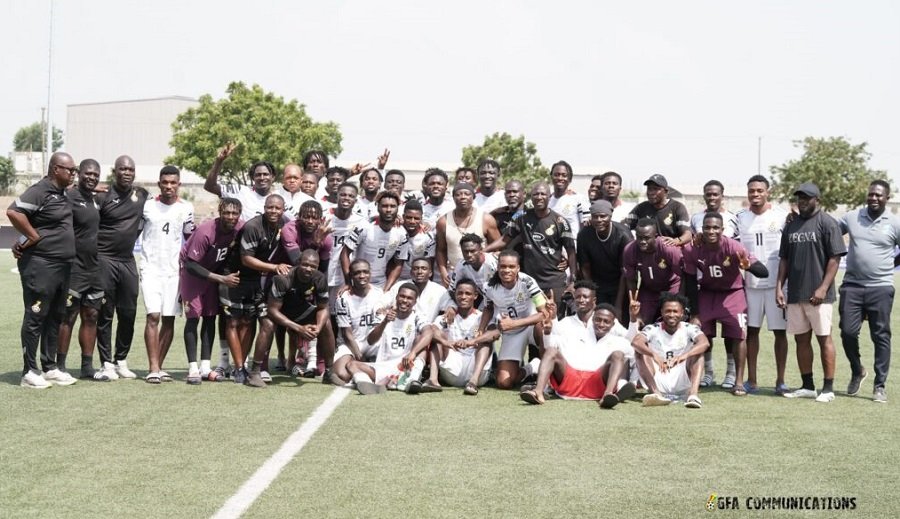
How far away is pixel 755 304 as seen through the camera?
1011cm

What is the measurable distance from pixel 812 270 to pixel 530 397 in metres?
3.07

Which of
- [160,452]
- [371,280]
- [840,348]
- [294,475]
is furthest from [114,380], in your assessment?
[840,348]

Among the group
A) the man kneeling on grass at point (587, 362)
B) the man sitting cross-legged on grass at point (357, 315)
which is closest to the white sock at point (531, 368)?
the man kneeling on grass at point (587, 362)

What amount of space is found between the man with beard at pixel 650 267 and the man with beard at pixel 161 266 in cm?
453

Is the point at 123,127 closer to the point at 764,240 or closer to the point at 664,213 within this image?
the point at 664,213

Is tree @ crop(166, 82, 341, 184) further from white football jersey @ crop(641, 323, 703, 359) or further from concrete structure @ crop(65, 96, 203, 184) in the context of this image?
concrete structure @ crop(65, 96, 203, 184)

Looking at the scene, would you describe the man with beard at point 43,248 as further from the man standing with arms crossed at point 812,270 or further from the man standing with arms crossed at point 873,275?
the man standing with arms crossed at point 873,275

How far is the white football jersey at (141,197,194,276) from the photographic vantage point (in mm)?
10000

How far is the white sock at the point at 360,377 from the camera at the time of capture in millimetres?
9616

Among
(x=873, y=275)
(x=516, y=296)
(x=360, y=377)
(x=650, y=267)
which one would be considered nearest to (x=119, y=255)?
(x=360, y=377)

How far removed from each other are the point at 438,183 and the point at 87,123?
382ft

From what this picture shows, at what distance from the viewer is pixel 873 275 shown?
959 centimetres

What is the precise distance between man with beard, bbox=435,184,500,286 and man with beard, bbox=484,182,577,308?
14.7 inches

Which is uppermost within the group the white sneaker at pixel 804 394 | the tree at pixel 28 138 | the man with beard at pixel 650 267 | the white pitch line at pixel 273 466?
the tree at pixel 28 138
